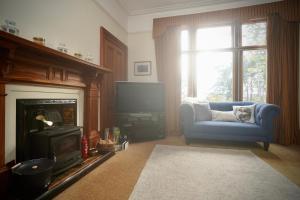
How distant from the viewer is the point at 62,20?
2148 mm

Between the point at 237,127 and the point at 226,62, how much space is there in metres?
1.76

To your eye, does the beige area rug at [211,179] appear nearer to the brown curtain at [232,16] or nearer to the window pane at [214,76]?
the window pane at [214,76]

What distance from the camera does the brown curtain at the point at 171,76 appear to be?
4.00 m

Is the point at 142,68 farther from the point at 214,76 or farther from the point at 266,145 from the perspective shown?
the point at 266,145

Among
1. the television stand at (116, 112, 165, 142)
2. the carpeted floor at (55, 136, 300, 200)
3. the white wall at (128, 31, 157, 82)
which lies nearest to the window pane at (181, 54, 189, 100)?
the white wall at (128, 31, 157, 82)

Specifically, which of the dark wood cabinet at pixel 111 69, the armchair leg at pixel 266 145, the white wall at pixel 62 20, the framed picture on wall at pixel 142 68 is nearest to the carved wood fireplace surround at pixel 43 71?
the white wall at pixel 62 20

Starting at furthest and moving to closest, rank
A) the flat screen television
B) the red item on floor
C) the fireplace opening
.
Result: the flat screen television
the red item on floor
the fireplace opening

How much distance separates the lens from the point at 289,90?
336 cm

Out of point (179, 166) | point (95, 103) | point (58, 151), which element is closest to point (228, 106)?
point (179, 166)

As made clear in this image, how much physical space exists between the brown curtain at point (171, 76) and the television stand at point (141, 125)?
52 cm

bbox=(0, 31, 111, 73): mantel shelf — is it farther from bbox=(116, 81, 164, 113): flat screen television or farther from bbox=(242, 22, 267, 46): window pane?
bbox=(242, 22, 267, 46): window pane

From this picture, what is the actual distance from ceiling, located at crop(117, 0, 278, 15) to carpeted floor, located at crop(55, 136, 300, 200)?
3080 millimetres

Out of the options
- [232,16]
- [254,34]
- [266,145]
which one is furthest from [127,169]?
[254,34]

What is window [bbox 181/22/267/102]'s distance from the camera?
374 centimetres
